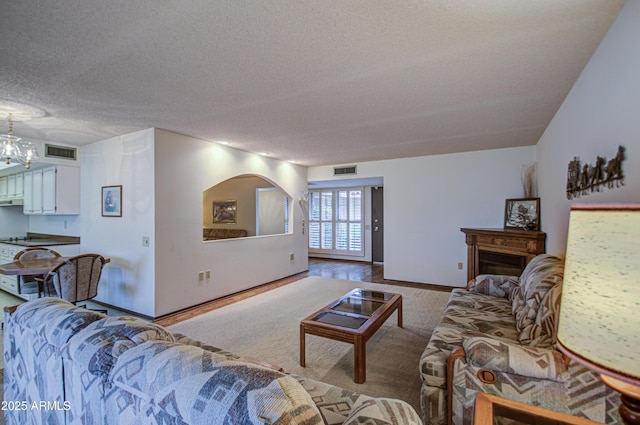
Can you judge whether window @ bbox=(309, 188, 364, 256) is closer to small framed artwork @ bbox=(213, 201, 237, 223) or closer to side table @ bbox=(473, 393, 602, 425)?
small framed artwork @ bbox=(213, 201, 237, 223)

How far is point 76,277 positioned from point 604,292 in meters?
4.39

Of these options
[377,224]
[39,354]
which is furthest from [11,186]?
[377,224]

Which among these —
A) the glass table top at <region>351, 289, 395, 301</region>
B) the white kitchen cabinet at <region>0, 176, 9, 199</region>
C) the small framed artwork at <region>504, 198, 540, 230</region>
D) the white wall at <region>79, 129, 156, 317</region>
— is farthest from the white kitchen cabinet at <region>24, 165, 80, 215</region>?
the small framed artwork at <region>504, 198, 540, 230</region>

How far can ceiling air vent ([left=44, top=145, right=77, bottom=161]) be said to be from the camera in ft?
13.9

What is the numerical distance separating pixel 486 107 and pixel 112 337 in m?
3.48

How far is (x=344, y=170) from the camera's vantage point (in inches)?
245

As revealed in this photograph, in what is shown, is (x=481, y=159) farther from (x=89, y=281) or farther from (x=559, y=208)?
(x=89, y=281)

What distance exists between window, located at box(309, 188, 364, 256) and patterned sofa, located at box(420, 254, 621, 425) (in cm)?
551

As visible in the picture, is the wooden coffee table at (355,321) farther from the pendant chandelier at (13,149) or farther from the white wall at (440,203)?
the pendant chandelier at (13,149)

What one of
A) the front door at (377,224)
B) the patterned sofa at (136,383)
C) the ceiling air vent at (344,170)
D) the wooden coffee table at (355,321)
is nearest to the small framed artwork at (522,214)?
the wooden coffee table at (355,321)

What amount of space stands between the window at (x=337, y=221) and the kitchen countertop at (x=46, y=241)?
5.58m

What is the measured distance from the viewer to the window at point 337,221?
26.5ft

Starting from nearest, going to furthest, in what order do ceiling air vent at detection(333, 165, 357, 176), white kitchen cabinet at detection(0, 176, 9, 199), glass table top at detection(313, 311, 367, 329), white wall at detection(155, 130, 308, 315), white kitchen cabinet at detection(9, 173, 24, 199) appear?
glass table top at detection(313, 311, 367, 329), white wall at detection(155, 130, 308, 315), white kitchen cabinet at detection(9, 173, 24, 199), white kitchen cabinet at detection(0, 176, 9, 199), ceiling air vent at detection(333, 165, 357, 176)

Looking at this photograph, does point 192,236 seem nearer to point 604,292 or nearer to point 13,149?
point 13,149
